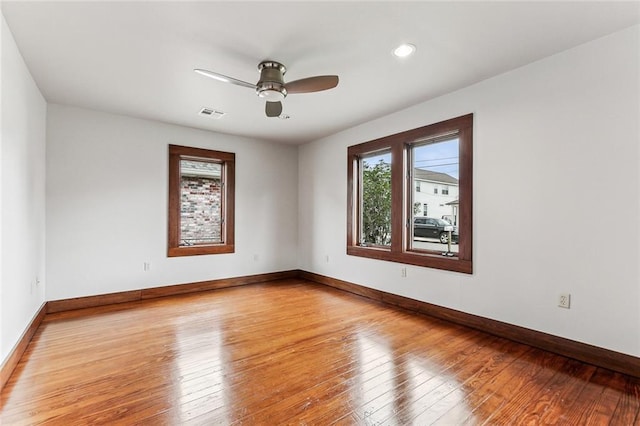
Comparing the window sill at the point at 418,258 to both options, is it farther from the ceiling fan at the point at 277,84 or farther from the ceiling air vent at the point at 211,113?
the ceiling air vent at the point at 211,113

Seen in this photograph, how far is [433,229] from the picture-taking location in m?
3.91

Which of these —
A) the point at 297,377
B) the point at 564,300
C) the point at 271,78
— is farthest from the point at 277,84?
the point at 564,300

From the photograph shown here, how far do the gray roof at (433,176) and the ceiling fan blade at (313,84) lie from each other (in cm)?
186

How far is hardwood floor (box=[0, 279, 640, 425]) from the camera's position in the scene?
1.87 meters

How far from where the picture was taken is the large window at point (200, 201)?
15.6ft

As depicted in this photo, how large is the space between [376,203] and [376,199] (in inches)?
2.4

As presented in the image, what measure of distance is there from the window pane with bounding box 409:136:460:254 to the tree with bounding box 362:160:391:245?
48 centimetres

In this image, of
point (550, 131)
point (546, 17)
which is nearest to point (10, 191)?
point (546, 17)

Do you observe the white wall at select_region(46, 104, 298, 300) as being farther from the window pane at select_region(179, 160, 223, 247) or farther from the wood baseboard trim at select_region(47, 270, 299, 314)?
the window pane at select_region(179, 160, 223, 247)

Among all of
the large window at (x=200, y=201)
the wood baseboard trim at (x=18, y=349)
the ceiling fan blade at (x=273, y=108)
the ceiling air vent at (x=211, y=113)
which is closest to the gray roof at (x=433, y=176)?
the ceiling fan blade at (x=273, y=108)

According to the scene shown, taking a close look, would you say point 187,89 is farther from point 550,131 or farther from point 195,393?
point 550,131

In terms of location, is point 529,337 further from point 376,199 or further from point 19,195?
point 19,195

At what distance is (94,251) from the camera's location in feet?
13.6

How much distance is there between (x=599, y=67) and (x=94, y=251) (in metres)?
5.71
